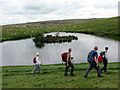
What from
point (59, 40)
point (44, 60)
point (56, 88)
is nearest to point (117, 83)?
point (56, 88)

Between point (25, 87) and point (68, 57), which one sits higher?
point (68, 57)

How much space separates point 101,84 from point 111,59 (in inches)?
1123

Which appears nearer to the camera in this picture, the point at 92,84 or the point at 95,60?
the point at 92,84

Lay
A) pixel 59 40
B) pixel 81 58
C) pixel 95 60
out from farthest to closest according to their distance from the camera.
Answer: pixel 59 40
pixel 81 58
pixel 95 60

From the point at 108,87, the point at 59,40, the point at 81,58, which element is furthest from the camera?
the point at 59,40

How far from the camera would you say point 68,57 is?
19578mm

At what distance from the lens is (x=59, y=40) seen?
91938 millimetres

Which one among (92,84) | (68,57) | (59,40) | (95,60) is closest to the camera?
(92,84)

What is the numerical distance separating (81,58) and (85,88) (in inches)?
1227

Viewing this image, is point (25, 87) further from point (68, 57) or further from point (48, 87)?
point (68, 57)

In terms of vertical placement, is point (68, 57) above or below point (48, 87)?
above

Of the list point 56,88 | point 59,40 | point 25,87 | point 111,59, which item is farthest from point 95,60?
point 59,40

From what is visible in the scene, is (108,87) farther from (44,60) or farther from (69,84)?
(44,60)

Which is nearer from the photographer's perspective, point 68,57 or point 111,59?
point 68,57
